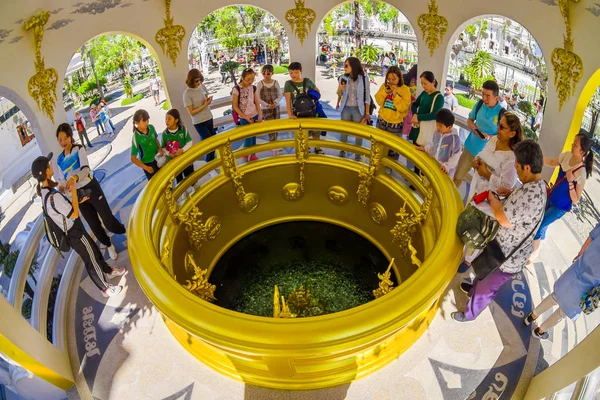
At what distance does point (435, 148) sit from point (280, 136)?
2886 millimetres

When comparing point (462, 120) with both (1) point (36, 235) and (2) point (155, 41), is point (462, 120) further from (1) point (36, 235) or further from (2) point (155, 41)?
(1) point (36, 235)

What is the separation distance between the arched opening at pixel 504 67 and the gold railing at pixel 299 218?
4.14 m

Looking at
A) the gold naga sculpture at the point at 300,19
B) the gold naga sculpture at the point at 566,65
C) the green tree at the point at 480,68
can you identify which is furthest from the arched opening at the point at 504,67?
the gold naga sculpture at the point at 300,19

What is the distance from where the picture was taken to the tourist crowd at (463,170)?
3004 millimetres

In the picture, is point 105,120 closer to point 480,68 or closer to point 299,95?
point 299,95

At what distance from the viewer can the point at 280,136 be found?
258 inches

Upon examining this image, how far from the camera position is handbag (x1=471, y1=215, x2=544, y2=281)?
3266mm

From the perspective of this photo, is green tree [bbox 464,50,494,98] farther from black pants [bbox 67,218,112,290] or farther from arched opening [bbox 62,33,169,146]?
black pants [bbox 67,218,112,290]

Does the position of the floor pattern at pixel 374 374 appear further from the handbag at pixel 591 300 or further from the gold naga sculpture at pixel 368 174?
the gold naga sculpture at pixel 368 174

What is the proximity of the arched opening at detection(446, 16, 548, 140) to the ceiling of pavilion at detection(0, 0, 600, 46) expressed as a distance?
3.11 metres

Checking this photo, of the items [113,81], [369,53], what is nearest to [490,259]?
[369,53]

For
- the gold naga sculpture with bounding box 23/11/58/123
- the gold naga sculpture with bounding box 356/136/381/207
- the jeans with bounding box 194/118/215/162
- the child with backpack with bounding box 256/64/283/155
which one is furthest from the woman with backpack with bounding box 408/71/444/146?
the gold naga sculpture with bounding box 23/11/58/123

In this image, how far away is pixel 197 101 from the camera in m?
5.79

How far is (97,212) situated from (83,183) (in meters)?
0.53
